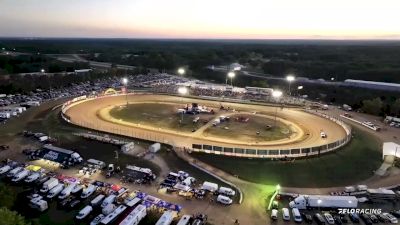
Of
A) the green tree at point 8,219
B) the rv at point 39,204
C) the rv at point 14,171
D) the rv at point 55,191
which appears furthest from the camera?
the rv at point 14,171

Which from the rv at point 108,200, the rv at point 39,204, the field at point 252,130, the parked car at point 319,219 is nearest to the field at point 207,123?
the field at point 252,130

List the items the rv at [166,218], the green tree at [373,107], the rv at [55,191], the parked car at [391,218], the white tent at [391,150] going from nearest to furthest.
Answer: the rv at [166,218] < the parked car at [391,218] < the rv at [55,191] < the white tent at [391,150] < the green tree at [373,107]

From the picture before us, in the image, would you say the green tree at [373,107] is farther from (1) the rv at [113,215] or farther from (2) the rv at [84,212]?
(2) the rv at [84,212]

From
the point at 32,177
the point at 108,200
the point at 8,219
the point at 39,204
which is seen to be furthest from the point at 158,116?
the point at 8,219

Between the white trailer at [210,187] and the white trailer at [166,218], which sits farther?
the white trailer at [210,187]

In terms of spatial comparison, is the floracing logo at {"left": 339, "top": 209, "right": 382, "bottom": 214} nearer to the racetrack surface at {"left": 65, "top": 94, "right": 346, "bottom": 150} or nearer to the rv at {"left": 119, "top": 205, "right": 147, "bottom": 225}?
the racetrack surface at {"left": 65, "top": 94, "right": 346, "bottom": 150}

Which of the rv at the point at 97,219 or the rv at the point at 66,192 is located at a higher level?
the rv at the point at 66,192
